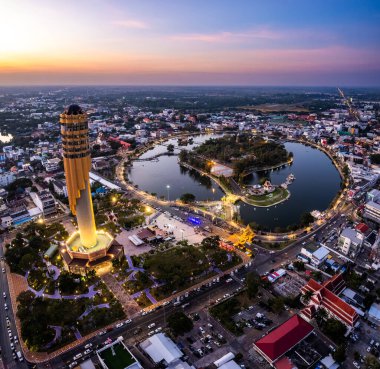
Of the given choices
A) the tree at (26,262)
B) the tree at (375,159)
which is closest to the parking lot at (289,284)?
the tree at (26,262)

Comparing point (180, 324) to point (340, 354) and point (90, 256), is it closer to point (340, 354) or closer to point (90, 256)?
point (340, 354)

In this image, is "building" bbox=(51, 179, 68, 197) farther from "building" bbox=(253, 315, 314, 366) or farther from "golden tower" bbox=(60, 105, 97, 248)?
"building" bbox=(253, 315, 314, 366)

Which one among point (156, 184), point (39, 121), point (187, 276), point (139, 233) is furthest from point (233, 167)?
point (39, 121)

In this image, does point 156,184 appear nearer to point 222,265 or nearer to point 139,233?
point 139,233

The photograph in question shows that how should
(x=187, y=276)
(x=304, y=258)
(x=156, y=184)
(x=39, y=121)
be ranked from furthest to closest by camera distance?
(x=39, y=121) < (x=156, y=184) < (x=304, y=258) < (x=187, y=276)

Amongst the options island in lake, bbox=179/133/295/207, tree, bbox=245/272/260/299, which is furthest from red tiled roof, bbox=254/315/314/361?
island in lake, bbox=179/133/295/207

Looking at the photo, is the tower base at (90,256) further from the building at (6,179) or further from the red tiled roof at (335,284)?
the building at (6,179)

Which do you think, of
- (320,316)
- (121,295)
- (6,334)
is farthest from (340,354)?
(6,334)
